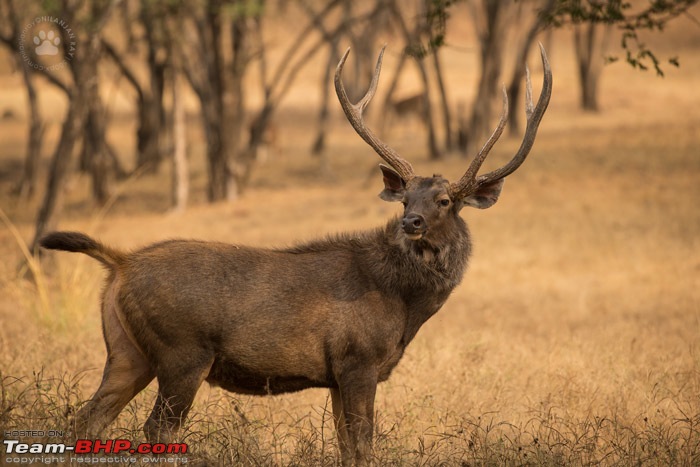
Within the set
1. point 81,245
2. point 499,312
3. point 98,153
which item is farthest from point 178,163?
point 81,245

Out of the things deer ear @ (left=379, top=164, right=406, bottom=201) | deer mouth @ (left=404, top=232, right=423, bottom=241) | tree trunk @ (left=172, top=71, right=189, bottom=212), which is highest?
tree trunk @ (left=172, top=71, right=189, bottom=212)

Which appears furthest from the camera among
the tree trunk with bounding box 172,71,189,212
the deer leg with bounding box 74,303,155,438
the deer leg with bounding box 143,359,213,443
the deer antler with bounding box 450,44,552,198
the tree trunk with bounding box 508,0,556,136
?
the tree trunk with bounding box 508,0,556,136

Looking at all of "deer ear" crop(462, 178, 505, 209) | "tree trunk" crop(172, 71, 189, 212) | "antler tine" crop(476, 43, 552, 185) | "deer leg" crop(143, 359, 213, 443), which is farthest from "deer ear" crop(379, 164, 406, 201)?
"tree trunk" crop(172, 71, 189, 212)

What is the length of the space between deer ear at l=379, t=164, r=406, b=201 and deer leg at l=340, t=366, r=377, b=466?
1.40 meters

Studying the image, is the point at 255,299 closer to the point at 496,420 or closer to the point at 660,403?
the point at 496,420

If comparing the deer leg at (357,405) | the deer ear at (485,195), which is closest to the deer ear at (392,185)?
the deer ear at (485,195)

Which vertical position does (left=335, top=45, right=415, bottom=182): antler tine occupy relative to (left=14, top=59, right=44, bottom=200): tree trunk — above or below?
below

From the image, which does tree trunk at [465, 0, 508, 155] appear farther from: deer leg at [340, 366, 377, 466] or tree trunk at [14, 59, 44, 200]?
deer leg at [340, 366, 377, 466]

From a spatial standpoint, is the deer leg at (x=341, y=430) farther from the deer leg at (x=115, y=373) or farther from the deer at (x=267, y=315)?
the deer leg at (x=115, y=373)

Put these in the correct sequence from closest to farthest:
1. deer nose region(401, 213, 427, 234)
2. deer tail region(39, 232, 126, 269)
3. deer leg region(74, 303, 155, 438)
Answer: deer leg region(74, 303, 155, 438) < deer tail region(39, 232, 126, 269) < deer nose region(401, 213, 427, 234)

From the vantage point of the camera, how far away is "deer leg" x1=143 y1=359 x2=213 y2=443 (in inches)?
216

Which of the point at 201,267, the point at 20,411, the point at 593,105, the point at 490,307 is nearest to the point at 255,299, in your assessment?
the point at 201,267

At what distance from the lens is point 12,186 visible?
2395 centimetres

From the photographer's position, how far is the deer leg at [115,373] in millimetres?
5672
